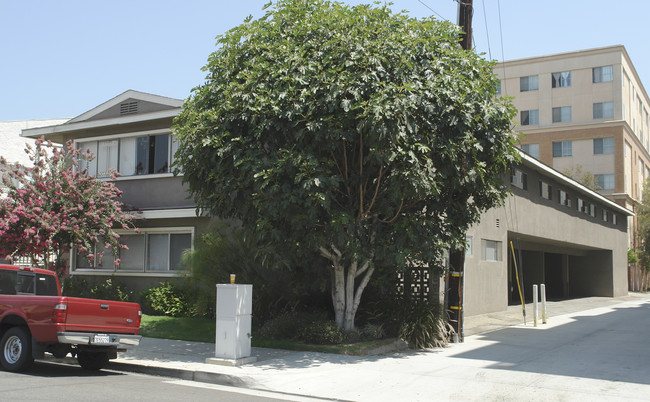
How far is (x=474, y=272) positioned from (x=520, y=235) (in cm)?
560

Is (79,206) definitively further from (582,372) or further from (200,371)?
(582,372)

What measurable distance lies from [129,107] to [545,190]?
1741 centimetres

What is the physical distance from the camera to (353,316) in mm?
13391

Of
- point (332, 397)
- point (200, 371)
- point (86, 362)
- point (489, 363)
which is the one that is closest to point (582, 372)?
point (489, 363)

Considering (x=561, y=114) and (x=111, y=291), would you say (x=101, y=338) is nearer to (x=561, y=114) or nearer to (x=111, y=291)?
(x=111, y=291)

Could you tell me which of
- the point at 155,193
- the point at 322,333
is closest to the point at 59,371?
the point at 322,333

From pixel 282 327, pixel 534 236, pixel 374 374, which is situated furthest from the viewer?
pixel 534 236

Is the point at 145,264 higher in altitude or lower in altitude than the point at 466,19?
lower

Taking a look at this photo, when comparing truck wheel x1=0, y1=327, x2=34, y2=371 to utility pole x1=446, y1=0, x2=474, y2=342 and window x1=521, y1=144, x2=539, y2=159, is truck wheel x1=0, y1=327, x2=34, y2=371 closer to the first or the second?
utility pole x1=446, y1=0, x2=474, y2=342

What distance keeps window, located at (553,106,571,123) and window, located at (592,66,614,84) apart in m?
3.50

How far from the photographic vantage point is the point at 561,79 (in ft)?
190

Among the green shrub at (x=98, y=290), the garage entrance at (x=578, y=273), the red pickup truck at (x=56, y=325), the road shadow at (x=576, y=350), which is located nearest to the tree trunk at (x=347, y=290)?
the road shadow at (x=576, y=350)

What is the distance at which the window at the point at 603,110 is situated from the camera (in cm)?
5500

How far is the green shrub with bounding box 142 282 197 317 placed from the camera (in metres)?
17.1
